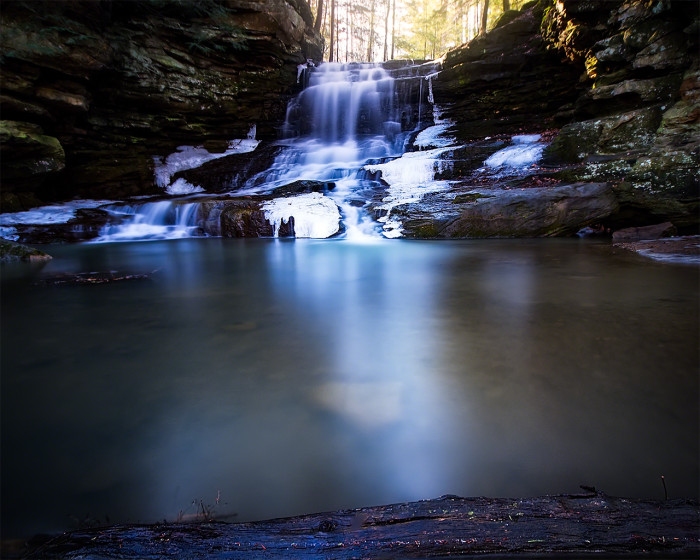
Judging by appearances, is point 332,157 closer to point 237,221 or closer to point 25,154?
point 237,221

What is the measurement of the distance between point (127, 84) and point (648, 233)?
14.0 m

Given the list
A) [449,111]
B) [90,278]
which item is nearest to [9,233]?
[90,278]

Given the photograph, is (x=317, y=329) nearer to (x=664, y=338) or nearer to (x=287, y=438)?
(x=287, y=438)

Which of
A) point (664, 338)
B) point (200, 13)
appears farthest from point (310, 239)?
point (200, 13)

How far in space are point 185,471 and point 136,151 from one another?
46.3ft

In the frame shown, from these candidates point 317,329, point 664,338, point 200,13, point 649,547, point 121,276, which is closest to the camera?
point 649,547

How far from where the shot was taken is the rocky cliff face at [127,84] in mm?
8871

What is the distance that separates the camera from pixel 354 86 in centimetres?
1489

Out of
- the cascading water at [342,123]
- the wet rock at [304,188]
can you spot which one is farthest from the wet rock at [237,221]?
the cascading water at [342,123]

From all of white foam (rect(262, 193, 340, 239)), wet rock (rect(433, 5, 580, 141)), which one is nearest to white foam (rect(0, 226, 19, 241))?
white foam (rect(262, 193, 340, 239))

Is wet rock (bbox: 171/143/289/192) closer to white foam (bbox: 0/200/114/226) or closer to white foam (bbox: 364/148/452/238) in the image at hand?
white foam (bbox: 0/200/114/226)

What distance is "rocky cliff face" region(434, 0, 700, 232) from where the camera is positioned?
6.89 m

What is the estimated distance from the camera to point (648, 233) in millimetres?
6355

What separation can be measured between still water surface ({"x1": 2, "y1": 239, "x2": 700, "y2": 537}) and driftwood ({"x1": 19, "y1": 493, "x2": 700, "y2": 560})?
149 mm
